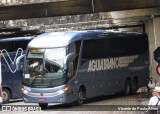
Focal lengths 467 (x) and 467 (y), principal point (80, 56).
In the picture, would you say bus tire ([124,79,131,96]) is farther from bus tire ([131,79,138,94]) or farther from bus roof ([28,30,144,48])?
bus roof ([28,30,144,48])

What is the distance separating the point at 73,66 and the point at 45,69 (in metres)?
1.22

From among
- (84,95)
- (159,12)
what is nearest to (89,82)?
(84,95)

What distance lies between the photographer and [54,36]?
2067cm

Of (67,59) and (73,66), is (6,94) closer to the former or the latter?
(73,66)

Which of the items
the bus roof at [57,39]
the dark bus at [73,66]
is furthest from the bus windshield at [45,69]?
the bus roof at [57,39]

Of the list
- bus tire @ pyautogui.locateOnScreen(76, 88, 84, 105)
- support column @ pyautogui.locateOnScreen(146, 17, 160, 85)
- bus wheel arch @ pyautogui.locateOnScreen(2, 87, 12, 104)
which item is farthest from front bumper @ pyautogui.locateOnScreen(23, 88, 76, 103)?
support column @ pyautogui.locateOnScreen(146, 17, 160, 85)

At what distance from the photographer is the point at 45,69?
19766mm

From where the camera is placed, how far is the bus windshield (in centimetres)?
1955

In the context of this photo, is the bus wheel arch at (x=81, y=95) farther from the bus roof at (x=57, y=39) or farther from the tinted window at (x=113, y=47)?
the bus roof at (x=57, y=39)

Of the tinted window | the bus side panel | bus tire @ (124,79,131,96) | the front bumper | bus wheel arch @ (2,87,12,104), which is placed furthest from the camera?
bus tire @ (124,79,131,96)

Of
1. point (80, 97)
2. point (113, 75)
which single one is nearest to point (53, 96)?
point (80, 97)

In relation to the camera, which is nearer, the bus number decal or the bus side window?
the bus side window

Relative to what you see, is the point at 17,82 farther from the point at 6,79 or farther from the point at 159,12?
the point at 159,12

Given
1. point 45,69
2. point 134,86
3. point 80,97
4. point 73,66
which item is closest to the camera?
point 45,69
